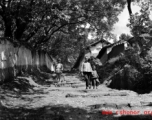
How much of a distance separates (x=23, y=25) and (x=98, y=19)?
31.8 ft

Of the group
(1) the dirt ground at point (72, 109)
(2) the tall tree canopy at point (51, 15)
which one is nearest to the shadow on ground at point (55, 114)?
(1) the dirt ground at point (72, 109)

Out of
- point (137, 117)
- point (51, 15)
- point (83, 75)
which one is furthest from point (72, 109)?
point (51, 15)

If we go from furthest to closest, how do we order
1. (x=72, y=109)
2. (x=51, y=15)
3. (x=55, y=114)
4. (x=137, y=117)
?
(x=51, y=15)
(x=72, y=109)
(x=55, y=114)
(x=137, y=117)

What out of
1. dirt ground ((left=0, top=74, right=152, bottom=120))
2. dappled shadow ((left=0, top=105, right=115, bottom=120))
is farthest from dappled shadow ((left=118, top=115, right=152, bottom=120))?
dappled shadow ((left=0, top=105, right=115, bottom=120))

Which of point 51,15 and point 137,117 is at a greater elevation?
point 51,15

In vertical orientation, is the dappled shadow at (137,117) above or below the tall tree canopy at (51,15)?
below

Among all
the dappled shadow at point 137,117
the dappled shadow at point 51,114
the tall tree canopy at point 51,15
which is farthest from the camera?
the tall tree canopy at point 51,15

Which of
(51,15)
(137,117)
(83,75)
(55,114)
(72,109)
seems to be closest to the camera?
(137,117)

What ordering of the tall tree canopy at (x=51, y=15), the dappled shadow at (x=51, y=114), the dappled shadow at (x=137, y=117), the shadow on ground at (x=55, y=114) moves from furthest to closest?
the tall tree canopy at (x=51, y=15)
the dappled shadow at (x=51, y=114)
the shadow on ground at (x=55, y=114)
the dappled shadow at (x=137, y=117)

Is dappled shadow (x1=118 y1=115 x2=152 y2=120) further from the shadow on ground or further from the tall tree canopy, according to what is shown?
the tall tree canopy

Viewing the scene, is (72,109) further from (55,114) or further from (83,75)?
(83,75)

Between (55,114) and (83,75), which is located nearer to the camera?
(55,114)

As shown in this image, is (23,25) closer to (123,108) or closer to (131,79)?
(131,79)

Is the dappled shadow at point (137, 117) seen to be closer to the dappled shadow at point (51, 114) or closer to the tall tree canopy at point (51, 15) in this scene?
the dappled shadow at point (51, 114)
